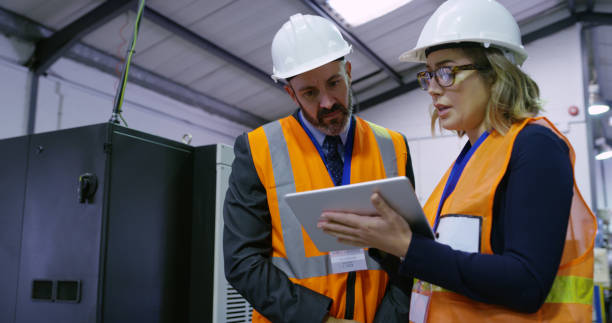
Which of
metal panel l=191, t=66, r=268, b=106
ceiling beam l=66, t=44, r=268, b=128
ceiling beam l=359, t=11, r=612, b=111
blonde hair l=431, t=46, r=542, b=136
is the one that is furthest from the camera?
ceiling beam l=359, t=11, r=612, b=111

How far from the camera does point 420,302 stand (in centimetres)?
104

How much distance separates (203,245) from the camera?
1.79 m

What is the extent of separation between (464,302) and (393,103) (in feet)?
21.4

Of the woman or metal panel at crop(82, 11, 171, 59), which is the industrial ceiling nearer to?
metal panel at crop(82, 11, 171, 59)

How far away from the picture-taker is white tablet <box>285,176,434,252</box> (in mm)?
812

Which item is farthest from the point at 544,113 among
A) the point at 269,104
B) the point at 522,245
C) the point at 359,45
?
the point at 522,245

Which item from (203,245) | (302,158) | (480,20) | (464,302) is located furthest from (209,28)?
(464,302)

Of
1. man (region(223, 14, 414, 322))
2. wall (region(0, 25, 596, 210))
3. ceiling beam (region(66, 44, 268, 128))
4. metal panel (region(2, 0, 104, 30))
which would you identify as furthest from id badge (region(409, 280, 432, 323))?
ceiling beam (region(66, 44, 268, 128))

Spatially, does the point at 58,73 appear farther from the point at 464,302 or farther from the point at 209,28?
the point at 464,302

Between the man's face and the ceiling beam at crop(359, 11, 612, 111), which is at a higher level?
the ceiling beam at crop(359, 11, 612, 111)

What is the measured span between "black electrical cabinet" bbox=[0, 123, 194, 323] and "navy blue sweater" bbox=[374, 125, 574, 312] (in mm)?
1018

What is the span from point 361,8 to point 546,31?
10.0 feet

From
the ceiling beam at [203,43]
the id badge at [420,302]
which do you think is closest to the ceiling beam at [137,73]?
the ceiling beam at [203,43]

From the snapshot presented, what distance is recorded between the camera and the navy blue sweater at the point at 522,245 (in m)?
0.78
